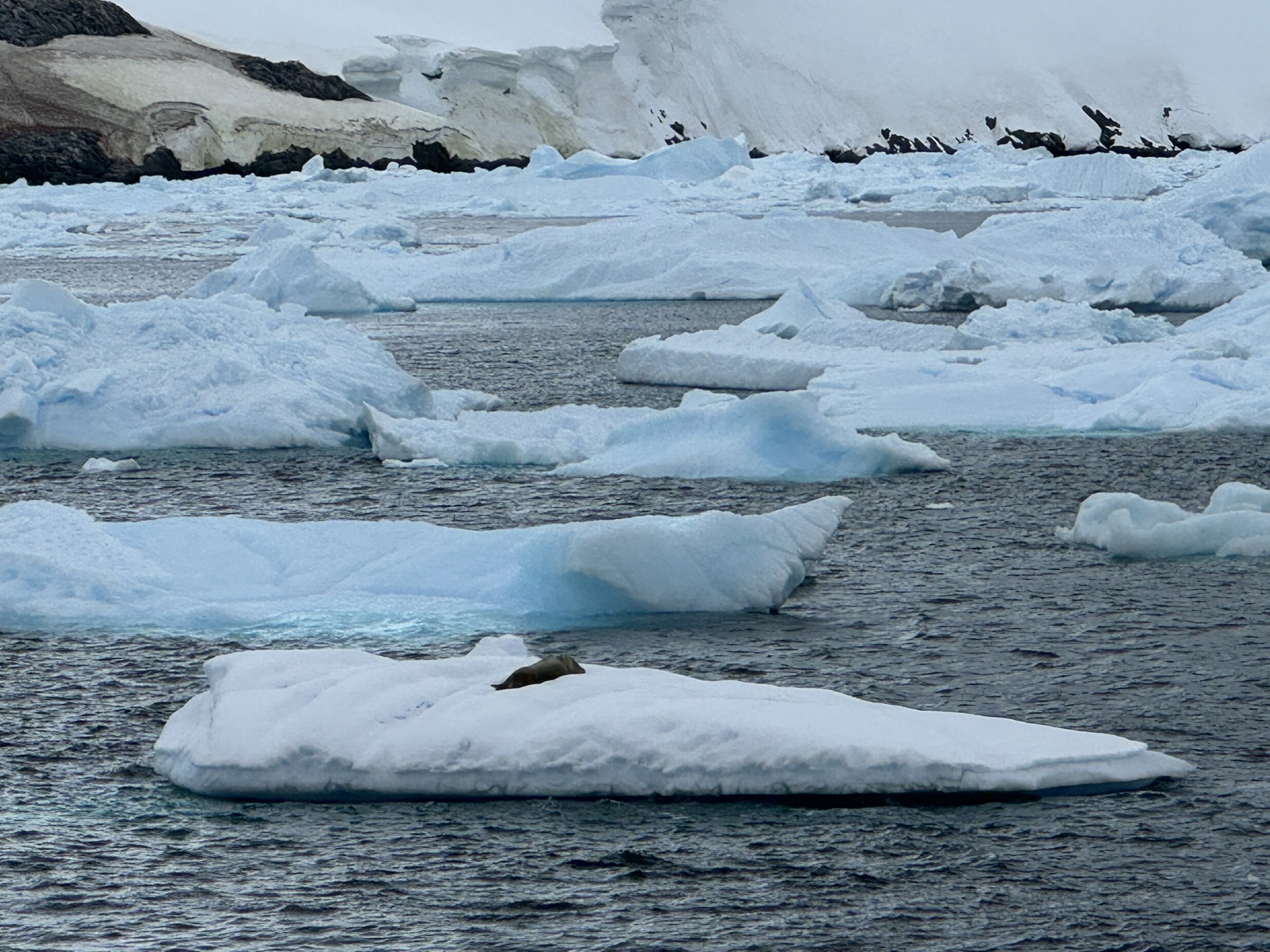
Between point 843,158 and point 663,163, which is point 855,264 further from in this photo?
point 843,158

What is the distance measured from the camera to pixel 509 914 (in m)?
2.92

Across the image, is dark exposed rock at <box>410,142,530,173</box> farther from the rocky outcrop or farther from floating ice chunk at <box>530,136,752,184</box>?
floating ice chunk at <box>530,136,752,184</box>

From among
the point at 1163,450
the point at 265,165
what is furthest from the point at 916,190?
the point at 1163,450

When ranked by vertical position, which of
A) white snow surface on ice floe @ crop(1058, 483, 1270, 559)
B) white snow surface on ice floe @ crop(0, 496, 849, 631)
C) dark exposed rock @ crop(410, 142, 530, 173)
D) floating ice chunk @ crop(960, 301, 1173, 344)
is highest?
dark exposed rock @ crop(410, 142, 530, 173)

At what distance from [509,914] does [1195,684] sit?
6.25ft

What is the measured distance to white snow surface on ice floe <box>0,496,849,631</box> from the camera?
188 inches

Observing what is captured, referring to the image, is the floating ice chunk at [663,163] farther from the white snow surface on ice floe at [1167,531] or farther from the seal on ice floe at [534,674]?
the seal on ice floe at [534,674]

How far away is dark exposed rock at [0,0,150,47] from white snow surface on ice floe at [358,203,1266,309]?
23151 mm

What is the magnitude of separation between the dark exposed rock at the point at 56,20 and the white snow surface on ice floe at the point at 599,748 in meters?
36.0

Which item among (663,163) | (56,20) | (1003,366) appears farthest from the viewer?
(56,20)

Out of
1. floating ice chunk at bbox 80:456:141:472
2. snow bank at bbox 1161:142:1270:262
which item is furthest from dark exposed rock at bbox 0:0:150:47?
floating ice chunk at bbox 80:456:141:472

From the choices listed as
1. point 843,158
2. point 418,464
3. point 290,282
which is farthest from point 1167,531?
point 843,158

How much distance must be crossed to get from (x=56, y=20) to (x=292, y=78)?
478 centimetres

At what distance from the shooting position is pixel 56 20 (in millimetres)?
37156
